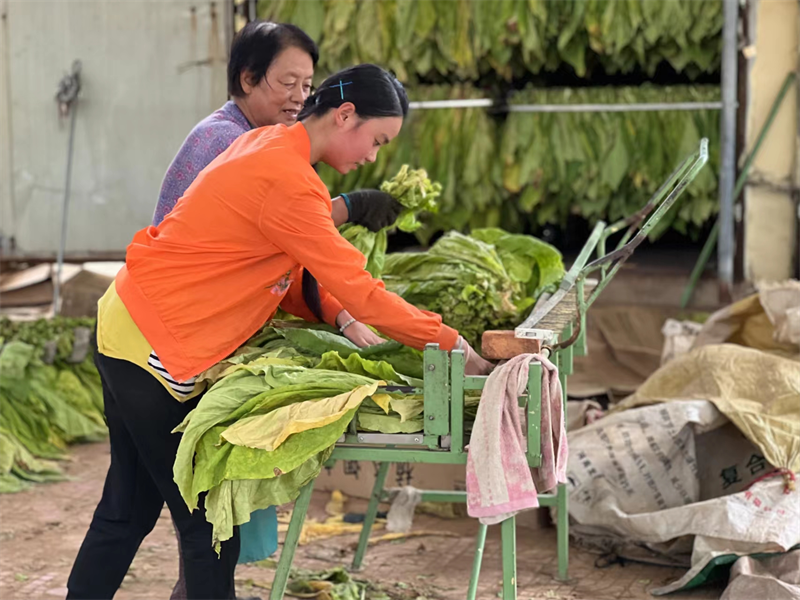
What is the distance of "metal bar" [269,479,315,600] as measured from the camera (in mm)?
2486

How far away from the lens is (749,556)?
3293 millimetres

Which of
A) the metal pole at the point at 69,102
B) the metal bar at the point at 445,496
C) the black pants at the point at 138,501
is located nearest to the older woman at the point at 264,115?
the black pants at the point at 138,501

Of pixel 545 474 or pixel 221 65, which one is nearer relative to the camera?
pixel 545 474

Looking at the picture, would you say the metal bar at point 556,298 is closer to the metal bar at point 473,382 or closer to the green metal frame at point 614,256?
the green metal frame at point 614,256

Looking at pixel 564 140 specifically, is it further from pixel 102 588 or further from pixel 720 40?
pixel 102 588

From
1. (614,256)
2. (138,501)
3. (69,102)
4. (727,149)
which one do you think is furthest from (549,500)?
(69,102)

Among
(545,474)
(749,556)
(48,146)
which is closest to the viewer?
(545,474)

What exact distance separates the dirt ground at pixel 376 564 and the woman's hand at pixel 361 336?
1100 millimetres

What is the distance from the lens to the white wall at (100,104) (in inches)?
236

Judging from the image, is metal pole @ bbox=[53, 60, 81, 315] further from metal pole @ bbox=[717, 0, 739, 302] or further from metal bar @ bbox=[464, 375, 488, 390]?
metal bar @ bbox=[464, 375, 488, 390]

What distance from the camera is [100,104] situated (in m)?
6.15

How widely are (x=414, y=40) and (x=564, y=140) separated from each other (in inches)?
41.6

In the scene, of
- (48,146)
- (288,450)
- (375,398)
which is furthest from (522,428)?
(48,146)

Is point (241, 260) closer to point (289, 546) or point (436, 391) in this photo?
point (436, 391)
